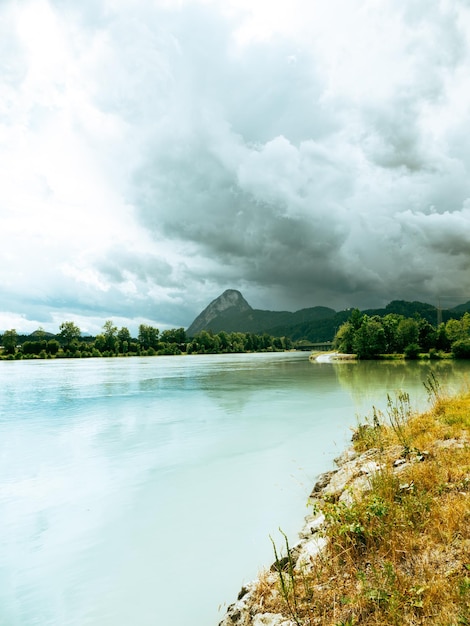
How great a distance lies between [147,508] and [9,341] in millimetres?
182529

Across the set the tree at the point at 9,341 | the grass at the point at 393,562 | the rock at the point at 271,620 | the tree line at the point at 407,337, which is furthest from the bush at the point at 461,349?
the tree at the point at 9,341

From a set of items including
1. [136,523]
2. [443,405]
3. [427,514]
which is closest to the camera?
[427,514]

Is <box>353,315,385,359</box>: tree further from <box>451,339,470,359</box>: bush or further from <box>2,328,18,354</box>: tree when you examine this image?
<box>2,328,18,354</box>: tree

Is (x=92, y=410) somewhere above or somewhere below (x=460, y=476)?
below

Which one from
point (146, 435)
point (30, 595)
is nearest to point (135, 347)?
point (146, 435)

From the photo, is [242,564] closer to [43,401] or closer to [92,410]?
[92,410]

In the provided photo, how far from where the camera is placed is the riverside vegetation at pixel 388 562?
13.6 ft

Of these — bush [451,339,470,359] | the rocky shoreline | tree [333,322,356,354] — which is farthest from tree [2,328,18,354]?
the rocky shoreline

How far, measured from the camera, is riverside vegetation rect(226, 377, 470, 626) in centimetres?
413

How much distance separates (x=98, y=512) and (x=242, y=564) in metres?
5.14

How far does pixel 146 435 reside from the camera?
20.7 metres

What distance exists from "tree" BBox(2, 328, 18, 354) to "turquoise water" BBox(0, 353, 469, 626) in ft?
494

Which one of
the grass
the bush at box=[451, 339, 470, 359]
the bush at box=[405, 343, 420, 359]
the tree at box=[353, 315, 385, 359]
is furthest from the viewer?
the tree at box=[353, 315, 385, 359]

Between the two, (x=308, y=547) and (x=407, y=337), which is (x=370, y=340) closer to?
(x=407, y=337)
